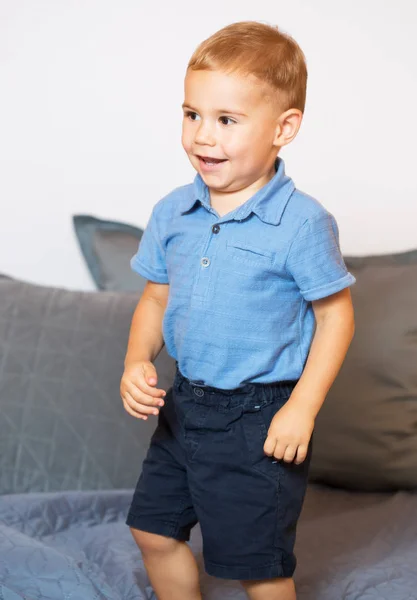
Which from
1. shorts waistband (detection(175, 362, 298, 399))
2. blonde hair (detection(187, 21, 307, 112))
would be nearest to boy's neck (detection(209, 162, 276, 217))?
blonde hair (detection(187, 21, 307, 112))

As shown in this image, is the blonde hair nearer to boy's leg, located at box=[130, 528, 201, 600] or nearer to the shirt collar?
the shirt collar

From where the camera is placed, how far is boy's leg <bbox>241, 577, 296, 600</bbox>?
1271mm

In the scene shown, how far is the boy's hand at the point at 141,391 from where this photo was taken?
1234 millimetres

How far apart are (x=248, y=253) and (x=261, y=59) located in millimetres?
251

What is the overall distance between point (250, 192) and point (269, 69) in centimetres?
17

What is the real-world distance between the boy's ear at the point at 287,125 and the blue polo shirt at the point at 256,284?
0.17 feet

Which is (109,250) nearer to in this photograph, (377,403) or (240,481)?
(377,403)

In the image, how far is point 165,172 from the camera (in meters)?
2.19

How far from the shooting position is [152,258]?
1371 mm

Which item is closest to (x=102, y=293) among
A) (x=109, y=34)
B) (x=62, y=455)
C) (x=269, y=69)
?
(x=62, y=455)

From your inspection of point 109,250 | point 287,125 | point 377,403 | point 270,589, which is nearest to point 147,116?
point 109,250

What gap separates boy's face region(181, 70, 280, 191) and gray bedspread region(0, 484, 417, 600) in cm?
65

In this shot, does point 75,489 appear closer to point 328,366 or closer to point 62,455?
point 62,455

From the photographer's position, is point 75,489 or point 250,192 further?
point 75,489
